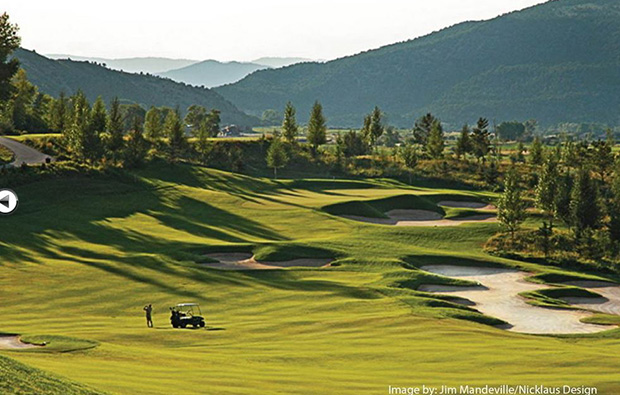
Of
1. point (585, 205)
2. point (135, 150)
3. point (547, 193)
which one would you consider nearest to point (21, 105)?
point (135, 150)

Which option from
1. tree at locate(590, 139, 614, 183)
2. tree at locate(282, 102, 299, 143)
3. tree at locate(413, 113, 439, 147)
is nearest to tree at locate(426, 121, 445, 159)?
tree at locate(413, 113, 439, 147)

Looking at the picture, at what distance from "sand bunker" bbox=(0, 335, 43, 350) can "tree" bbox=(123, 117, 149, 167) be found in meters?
72.1

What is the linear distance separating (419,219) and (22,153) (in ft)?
170

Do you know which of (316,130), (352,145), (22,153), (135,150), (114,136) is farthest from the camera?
(352,145)

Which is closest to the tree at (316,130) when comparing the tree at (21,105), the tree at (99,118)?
the tree at (99,118)

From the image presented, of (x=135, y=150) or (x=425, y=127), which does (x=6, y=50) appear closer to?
(x=135, y=150)

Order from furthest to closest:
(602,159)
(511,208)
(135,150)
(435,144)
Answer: (435,144), (602,159), (135,150), (511,208)

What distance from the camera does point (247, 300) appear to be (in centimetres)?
5019

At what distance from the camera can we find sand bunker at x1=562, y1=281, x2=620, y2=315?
55.6 meters

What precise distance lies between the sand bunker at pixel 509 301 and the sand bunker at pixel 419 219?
2290cm

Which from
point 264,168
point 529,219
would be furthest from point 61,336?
point 264,168

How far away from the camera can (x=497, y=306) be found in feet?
175

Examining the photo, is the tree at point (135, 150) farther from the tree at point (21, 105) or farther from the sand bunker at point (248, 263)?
the sand bunker at point (248, 263)

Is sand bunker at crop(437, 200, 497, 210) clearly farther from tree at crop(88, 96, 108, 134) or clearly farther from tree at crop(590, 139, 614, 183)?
tree at crop(88, 96, 108, 134)
